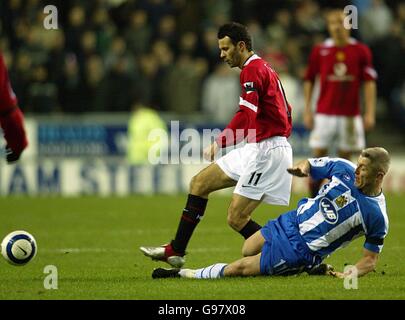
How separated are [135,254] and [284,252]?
8.93ft

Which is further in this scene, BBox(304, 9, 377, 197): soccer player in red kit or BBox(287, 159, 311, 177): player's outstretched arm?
BBox(304, 9, 377, 197): soccer player in red kit

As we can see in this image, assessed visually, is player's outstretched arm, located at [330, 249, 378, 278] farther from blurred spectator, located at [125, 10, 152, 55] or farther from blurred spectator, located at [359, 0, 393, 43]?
blurred spectator, located at [125, 10, 152, 55]

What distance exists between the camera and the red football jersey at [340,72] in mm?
13422

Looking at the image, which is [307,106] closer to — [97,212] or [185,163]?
[97,212]

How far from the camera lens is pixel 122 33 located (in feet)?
69.8

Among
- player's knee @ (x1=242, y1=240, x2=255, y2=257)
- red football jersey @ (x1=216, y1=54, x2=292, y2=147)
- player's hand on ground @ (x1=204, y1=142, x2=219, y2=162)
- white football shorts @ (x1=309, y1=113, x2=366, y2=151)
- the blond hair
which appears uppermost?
red football jersey @ (x1=216, y1=54, x2=292, y2=147)

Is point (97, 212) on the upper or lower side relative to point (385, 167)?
lower

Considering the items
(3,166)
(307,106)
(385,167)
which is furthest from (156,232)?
(3,166)

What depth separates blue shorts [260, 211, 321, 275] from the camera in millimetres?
8141

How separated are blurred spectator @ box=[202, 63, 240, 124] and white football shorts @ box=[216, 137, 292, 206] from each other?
1030 cm

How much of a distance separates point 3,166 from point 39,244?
7.43 m

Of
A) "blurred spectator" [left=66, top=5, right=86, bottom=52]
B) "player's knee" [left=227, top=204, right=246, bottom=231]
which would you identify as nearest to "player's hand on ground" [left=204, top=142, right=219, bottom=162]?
"player's knee" [left=227, top=204, right=246, bottom=231]

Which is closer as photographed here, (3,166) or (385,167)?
(385,167)
